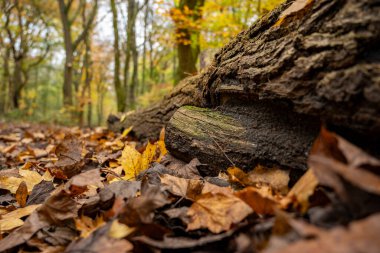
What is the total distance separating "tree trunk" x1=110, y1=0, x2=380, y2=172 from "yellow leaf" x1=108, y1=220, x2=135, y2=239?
2.46 ft

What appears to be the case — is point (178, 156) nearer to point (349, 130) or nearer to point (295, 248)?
point (349, 130)

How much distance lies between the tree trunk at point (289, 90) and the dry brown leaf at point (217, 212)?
16.3 inches

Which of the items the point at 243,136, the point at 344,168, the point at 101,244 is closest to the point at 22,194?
the point at 101,244

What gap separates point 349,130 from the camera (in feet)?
3.43

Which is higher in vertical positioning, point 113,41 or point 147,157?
point 113,41

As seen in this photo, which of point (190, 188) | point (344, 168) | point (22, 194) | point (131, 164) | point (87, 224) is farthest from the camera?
point (131, 164)

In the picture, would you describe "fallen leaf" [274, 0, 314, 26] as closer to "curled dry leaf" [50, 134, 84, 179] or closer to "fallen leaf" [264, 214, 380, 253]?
"fallen leaf" [264, 214, 380, 253]

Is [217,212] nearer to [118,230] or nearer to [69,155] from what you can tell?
[118,230]

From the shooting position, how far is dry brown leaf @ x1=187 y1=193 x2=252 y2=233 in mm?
961

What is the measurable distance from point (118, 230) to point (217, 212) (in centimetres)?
34

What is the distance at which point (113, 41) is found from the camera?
64.7 ft

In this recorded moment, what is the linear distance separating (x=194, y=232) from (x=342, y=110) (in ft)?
2.20

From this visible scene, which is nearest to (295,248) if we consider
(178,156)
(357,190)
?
(357,190)

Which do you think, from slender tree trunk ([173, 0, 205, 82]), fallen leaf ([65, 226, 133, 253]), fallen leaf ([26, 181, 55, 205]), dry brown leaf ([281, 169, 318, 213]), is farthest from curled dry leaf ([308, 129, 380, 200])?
slender tree trunk ([173, 0, 205, 82])
